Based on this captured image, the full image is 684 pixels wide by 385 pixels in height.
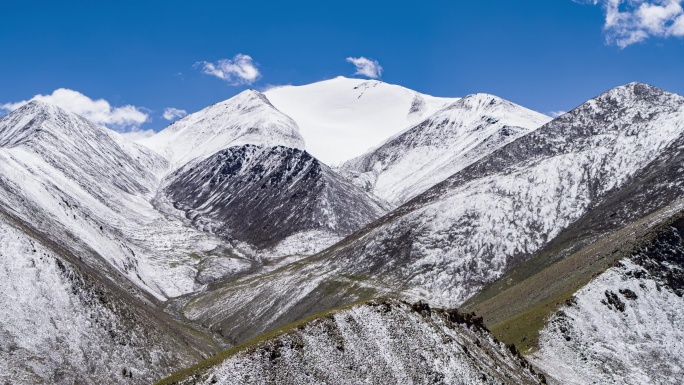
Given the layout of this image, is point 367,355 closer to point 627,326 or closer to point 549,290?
point 627,326

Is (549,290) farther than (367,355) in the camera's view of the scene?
Yes

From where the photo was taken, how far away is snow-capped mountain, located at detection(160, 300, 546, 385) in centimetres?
6381

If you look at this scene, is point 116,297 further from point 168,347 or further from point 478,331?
point 478,331

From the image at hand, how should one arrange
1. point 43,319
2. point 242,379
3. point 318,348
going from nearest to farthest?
point 242,379, point 318,348, point 43,319

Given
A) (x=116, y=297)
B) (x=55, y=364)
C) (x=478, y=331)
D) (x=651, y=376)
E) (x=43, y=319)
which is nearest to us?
(x=478, y=331)

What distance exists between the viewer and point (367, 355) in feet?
232

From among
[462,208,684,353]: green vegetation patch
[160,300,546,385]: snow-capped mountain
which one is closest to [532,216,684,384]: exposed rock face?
[462,208,684,353]: green vegetation patch

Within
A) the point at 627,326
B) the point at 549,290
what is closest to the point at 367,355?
the point at 627,326

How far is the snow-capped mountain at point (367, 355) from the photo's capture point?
63.8m

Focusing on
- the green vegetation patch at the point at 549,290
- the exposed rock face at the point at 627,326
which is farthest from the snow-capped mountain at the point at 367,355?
the green vegetation patch at the point at 549,290

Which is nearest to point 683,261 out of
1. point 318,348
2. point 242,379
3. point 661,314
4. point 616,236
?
point 661,314

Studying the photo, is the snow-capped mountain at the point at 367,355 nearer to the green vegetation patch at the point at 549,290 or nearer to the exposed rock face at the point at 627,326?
the exposed rock face at the point at 627,326

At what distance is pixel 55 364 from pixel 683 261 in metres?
118

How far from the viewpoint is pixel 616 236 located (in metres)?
164
